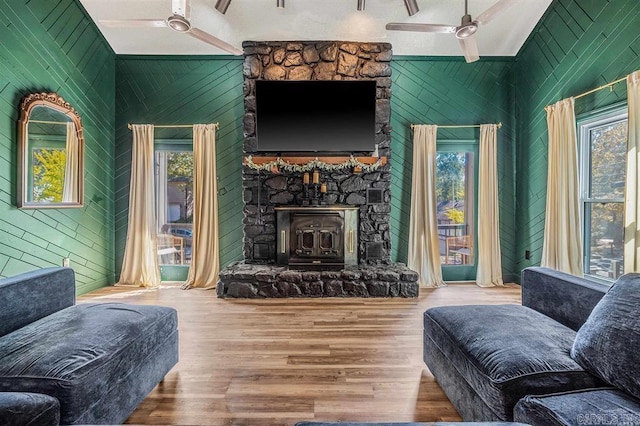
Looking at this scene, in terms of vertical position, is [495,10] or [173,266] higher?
[495,10]

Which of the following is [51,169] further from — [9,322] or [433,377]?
[433,377]

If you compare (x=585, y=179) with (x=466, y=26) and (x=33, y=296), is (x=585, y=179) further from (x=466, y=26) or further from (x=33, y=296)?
(x=33, y=296)

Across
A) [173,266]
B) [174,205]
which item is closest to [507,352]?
[173,266]

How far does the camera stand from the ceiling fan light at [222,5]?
12.2ft

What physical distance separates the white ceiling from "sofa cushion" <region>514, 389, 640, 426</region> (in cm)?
420

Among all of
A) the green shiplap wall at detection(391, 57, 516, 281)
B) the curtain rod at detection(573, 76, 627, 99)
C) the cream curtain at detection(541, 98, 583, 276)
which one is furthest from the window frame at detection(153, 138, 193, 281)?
the curtain rod at detection(573, 76, 627, 99)

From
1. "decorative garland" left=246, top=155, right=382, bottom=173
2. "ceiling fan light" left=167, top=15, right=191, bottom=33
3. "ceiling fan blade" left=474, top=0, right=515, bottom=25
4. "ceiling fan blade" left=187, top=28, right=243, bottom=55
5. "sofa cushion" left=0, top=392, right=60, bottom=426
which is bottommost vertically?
"sofa cushion" left=0, top=392, right=60, bottom=426

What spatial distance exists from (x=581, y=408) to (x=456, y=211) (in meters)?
3.98

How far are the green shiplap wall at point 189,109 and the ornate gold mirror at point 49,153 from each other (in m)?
0.71

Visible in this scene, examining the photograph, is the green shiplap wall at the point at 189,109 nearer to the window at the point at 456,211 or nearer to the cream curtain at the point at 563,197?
the window at the point at 456,211

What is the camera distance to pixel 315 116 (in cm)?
445

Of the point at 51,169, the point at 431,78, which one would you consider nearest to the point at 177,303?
the point at 51,169

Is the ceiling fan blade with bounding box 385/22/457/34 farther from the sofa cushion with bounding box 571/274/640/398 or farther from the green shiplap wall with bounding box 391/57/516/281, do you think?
the sofa cushion with bounding box 571/274/640/398

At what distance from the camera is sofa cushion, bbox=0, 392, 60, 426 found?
1.11 metres
